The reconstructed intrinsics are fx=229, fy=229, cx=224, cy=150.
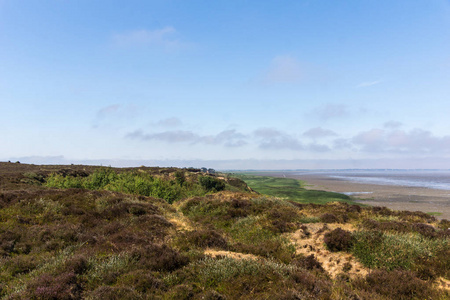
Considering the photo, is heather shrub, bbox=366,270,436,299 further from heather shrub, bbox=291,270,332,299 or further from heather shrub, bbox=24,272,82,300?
heather shrub, bbox=24,272,82,300

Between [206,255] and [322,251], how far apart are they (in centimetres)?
633

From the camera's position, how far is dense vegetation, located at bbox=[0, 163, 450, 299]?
644 centimetres

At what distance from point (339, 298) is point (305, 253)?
240 inches

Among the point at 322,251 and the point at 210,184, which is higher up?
the point at 322,251

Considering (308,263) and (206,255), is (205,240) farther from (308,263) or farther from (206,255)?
(308,263)

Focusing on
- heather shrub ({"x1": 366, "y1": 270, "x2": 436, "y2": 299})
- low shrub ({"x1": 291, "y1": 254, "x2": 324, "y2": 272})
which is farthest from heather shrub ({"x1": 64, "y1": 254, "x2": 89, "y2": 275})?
heather shrub ({"x1": 366, "y1": 270, "x2": 436, "y2": 299})

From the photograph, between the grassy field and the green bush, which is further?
the grassy field

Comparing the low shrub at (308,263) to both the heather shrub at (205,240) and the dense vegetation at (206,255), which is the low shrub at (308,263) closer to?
the dense vegetation at (206,255)

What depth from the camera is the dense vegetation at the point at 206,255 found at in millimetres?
6438

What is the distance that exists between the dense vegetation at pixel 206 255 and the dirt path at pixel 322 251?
0.05 meters

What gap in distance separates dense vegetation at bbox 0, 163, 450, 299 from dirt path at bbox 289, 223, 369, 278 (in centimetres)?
5

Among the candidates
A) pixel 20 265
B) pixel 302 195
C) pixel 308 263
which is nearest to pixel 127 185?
pixel 20 265

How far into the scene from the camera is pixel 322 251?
11562 mm

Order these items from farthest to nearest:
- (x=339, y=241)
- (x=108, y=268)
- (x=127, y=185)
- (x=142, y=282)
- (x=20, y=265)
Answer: (x=127, y=185) < (x=339, y=241) < (x=20, y=265) < (x=108, y=268) < (x=142, y=282)
